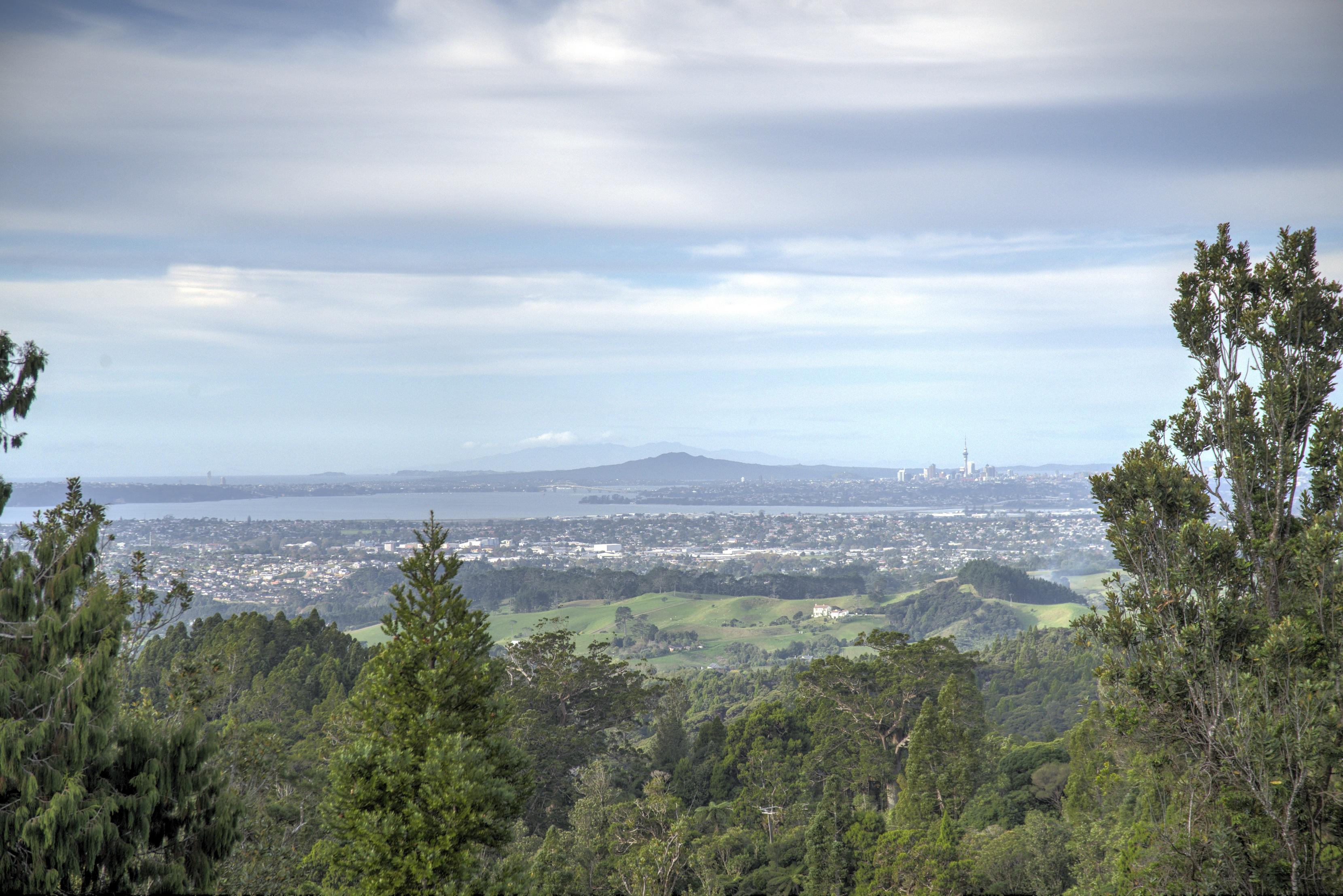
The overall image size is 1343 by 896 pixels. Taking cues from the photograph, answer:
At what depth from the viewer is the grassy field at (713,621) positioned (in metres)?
75.8

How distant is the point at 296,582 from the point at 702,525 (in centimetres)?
10037

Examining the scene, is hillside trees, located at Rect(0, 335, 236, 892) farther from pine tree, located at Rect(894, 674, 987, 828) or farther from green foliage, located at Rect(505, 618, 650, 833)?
green foliage, located at Rect(505, 618, 650, 833)

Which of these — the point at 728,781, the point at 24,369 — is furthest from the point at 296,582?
the point at 24,369

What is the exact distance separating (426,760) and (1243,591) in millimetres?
8141

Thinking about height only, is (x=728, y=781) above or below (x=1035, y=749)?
below

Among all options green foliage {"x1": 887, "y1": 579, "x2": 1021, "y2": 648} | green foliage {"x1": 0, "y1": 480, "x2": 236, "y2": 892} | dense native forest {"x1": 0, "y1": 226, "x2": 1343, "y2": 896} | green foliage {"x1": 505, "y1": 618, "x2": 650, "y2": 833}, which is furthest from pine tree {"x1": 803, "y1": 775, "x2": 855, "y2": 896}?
green foliage {"x1": 887, "y1": 579, "x2": 1021, "y2": 648}

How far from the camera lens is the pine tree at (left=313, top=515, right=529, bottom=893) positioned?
31.0ft

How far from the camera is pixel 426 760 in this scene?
32.0 feet

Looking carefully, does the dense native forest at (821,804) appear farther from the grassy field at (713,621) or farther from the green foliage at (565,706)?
the grassy field at (713,621)

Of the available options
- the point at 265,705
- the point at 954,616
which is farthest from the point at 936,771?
the point at 954,616

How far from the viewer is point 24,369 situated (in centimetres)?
1022

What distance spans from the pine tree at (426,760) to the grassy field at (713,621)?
59.4 meters

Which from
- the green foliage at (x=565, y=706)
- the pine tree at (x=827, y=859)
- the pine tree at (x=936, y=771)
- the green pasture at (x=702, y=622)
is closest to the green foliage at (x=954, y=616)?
the green pasture at (x=702, y=622)

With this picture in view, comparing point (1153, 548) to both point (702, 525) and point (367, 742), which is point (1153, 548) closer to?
point (367, 742)
